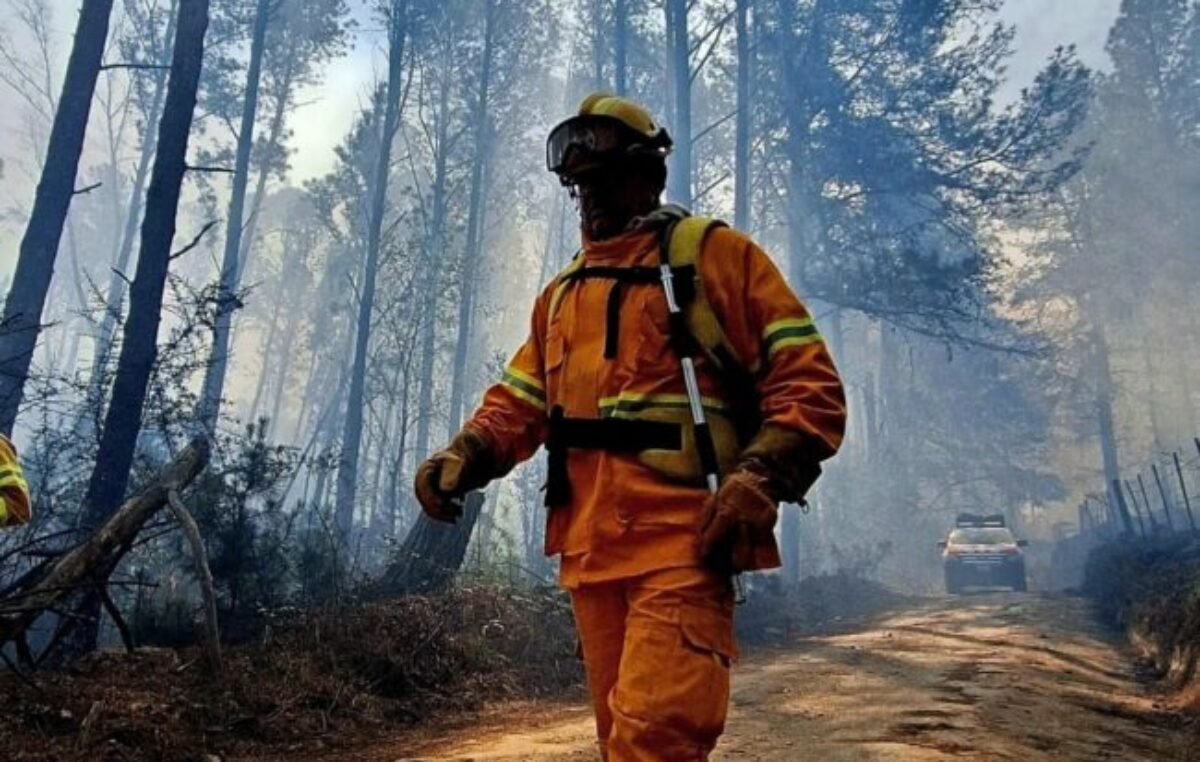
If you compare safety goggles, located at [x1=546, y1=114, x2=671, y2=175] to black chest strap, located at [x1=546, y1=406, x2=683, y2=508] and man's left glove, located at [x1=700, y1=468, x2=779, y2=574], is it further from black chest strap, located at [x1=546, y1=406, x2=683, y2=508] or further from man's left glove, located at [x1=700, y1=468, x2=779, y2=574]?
man's left glove, located at [x1=700, y1=468, x2=779, y2=574]

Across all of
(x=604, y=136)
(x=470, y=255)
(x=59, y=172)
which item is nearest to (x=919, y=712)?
(x=604, y=136)

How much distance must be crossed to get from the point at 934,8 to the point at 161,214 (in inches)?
731

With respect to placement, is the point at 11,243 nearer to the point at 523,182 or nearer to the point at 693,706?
the point at 523,182

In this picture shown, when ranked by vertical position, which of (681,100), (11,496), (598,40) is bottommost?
(11,496)

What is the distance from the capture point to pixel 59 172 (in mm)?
10508

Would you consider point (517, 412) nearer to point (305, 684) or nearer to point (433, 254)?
point (305, 684)

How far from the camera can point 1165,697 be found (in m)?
7.16

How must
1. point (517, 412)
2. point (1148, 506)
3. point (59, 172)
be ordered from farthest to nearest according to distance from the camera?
point (1148, 506) → point (59, 172) → point (517, 412)

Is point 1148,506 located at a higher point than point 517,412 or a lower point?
higher

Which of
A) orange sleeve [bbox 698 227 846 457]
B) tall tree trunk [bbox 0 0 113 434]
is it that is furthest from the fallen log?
tall tree trunk [bbox 0 0 113 434]

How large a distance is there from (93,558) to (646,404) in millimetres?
4733

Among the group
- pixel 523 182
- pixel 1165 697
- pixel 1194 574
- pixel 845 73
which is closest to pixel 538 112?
pixel 523 182

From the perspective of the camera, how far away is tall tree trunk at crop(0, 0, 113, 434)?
Answer: 33.7 feet

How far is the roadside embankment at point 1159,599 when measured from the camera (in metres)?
7.77
